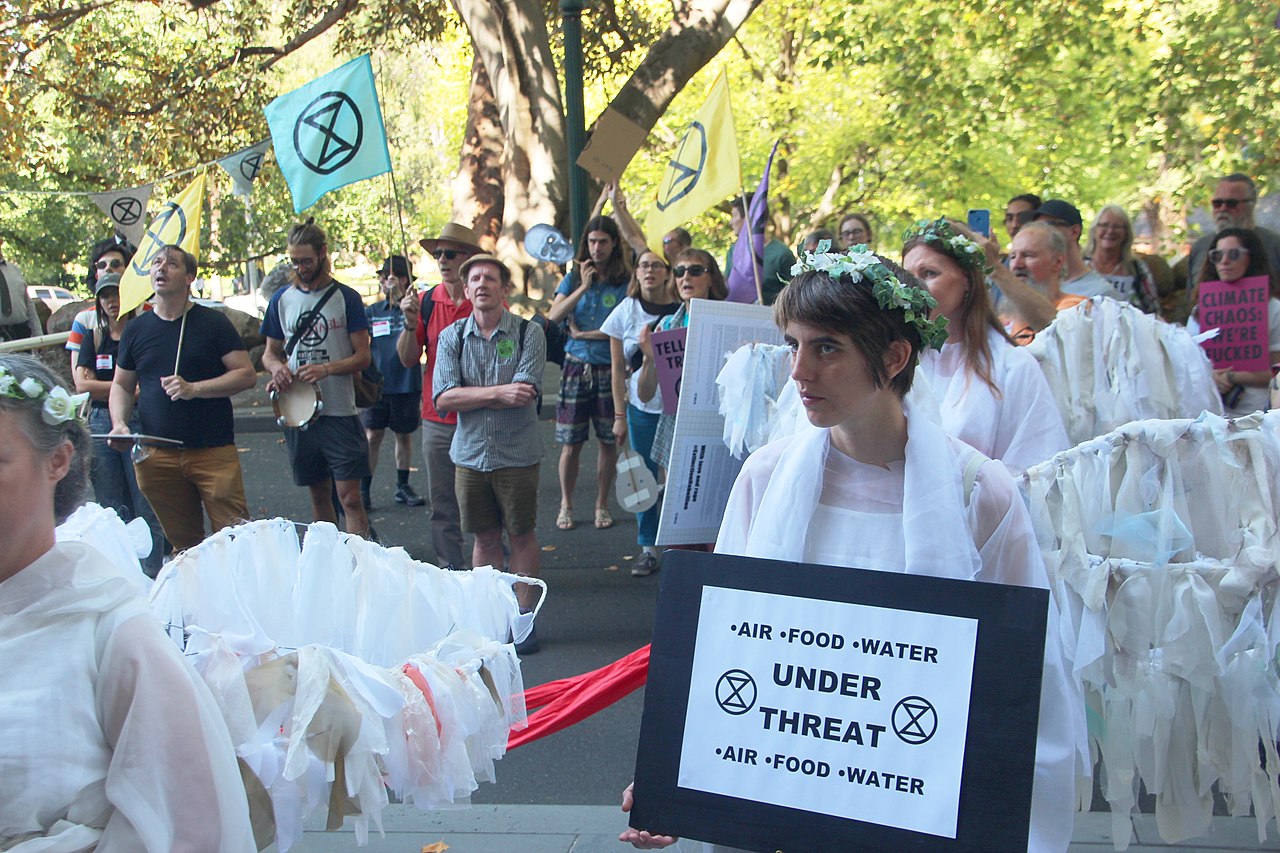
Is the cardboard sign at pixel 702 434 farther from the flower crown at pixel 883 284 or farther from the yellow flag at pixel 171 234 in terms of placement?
the yellow flag at pixel 171 234

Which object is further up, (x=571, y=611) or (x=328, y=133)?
(x=328, y=133)

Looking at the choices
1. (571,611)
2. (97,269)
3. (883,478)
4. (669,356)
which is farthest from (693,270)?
(883,478)

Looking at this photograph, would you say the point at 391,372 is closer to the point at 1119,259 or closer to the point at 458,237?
the point at 458,237

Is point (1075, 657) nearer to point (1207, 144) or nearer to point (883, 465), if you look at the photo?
point (883, 465)

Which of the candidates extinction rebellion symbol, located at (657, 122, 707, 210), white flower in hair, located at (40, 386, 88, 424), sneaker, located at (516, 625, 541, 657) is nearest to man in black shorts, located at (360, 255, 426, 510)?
extinction rebellion symbol, located at (657, 122, 707, 210)

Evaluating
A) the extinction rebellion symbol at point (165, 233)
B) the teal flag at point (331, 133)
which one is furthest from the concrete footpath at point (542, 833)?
the extinction rebellion symbol at point (165, 233)

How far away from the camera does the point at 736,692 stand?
6.69 feet

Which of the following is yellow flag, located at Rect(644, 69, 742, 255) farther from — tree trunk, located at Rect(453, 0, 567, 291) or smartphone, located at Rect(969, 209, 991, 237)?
tree trunk, located at Rect(453, 0, 567, 291)

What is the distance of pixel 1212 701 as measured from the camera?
2.98m

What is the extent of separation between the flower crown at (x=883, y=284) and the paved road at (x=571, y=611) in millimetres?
2692

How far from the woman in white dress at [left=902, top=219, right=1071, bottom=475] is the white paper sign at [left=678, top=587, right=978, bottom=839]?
1.58 meters

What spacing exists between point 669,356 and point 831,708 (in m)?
4.09

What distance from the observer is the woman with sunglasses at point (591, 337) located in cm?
800

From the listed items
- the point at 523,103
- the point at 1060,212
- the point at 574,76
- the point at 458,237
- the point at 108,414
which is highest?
the point at 523,103
